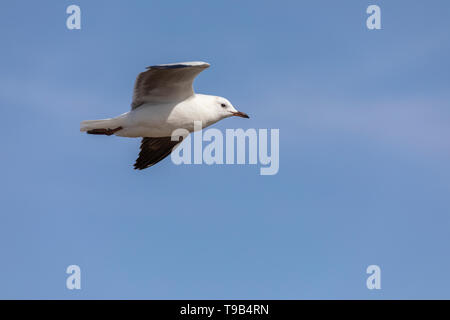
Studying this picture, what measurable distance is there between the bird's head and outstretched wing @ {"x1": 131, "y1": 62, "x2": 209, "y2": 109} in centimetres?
70

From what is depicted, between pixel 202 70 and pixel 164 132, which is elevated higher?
pixel 202 70

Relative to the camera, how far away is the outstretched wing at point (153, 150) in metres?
17.5

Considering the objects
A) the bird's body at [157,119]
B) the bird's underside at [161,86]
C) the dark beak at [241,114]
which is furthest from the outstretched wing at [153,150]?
the bird's underside at [161,86]

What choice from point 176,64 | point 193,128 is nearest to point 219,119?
point 193,128

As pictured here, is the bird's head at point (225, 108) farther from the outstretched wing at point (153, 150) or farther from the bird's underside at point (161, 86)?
the outstretched wing at point (153, 150)

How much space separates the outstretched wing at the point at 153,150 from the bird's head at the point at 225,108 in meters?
1.47

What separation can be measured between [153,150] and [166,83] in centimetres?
250

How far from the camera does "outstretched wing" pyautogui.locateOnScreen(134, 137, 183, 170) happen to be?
1755 cm

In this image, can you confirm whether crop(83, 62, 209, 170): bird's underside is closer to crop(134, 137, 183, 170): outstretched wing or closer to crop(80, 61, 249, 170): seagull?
crop(80, 61, 249, 170): seagull

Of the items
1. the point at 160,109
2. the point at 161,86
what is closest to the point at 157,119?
the point at 160,109

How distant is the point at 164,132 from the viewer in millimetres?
15844

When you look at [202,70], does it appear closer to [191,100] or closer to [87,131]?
[191,100]

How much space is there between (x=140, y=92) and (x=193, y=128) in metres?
1.18

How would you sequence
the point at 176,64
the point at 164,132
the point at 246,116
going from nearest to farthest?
the point at 176,64
the point at 164,132
the point at 246,116
